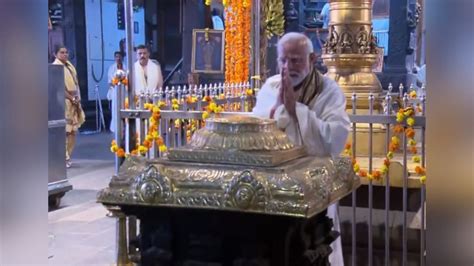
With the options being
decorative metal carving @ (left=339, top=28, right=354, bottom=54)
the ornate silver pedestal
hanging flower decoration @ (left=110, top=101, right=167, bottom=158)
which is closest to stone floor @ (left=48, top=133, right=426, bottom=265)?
hanging flower decoration @ (left=110, top=101, right=167, bottom=158)

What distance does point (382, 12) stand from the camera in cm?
1329

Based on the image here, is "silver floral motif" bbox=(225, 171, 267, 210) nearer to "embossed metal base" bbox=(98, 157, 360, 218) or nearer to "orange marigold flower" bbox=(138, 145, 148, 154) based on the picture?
"embossed metal base" bbox=(98, 157, 360, 218)

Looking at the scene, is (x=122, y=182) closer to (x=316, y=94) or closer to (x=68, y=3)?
(x=316, y=94)

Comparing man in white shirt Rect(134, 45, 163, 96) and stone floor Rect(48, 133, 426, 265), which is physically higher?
man in white shirt Rect(134, 45, 163, 96)

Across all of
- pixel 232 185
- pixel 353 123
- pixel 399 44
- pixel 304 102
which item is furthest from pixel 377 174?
pixel 399 44

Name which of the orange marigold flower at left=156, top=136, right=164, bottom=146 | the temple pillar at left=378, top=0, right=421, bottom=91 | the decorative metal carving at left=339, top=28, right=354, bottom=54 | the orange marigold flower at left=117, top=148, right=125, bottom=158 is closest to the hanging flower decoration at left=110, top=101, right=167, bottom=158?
the orange marigold flower at left=156, top=136, right=164, bottom=146

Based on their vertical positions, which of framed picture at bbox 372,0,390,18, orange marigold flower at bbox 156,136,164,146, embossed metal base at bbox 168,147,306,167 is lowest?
orange marigold flower at bbox 156,136,164,146

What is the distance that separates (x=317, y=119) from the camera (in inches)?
111

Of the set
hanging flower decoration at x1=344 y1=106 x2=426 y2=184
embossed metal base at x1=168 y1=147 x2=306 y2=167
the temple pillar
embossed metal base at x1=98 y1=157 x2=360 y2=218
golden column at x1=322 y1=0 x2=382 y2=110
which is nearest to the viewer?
embossed metal base at x1=98 y1=157 x2=360 y2=218

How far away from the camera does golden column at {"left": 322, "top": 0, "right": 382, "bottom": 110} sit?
16.8 ft

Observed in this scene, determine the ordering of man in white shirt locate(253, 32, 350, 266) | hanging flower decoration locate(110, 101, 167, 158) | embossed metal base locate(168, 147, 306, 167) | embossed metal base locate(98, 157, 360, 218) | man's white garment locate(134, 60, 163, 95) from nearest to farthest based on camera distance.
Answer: embossed metal base locate(98, 157, 360, 218) → embossed metal base locate(168, 147, 306, 167) → man in white shirt locate(253, 32, 350, 266) → hanging flower decoration locate(110, 101, 167, 158) → man's white garment locate(134, 60, 163, 95)

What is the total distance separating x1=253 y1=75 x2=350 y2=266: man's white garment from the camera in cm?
277

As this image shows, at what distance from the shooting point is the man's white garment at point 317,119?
2773 millimetres

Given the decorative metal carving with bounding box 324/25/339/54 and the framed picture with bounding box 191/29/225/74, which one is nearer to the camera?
the decorative metal carving with bounding box 324/25/339/54
